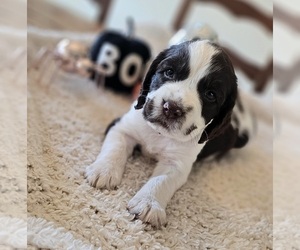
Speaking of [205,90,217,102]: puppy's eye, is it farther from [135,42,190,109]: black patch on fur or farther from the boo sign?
the boo sign

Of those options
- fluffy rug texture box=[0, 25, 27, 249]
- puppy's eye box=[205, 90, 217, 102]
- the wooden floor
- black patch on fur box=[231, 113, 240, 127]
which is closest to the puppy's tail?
black patch on fur box=[231, 113, 240, 127]

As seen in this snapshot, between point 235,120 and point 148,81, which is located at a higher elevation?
point 148,81

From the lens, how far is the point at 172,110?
4.43ft

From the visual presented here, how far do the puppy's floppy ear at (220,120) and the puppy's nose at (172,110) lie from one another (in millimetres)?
221

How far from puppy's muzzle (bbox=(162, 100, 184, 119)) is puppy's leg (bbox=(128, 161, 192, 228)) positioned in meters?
0.28

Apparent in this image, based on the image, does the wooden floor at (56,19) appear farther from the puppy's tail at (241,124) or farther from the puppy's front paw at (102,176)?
the puppy's front paw at (102,176)

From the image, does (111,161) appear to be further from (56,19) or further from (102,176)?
(56,19)

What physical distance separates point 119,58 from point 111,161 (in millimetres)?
1155

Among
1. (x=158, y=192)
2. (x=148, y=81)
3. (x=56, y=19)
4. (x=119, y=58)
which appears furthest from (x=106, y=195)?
(x=56, y=19)

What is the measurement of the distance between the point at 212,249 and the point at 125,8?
409 cm

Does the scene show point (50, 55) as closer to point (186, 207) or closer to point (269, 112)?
point (186, 207)

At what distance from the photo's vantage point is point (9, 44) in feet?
7.22

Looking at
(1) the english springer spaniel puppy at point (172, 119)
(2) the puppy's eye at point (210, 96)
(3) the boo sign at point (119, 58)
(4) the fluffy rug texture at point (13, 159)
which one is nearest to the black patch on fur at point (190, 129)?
(1) the english springer spaniel puppy at point (172, 119)

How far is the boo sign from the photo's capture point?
2.56 metres
